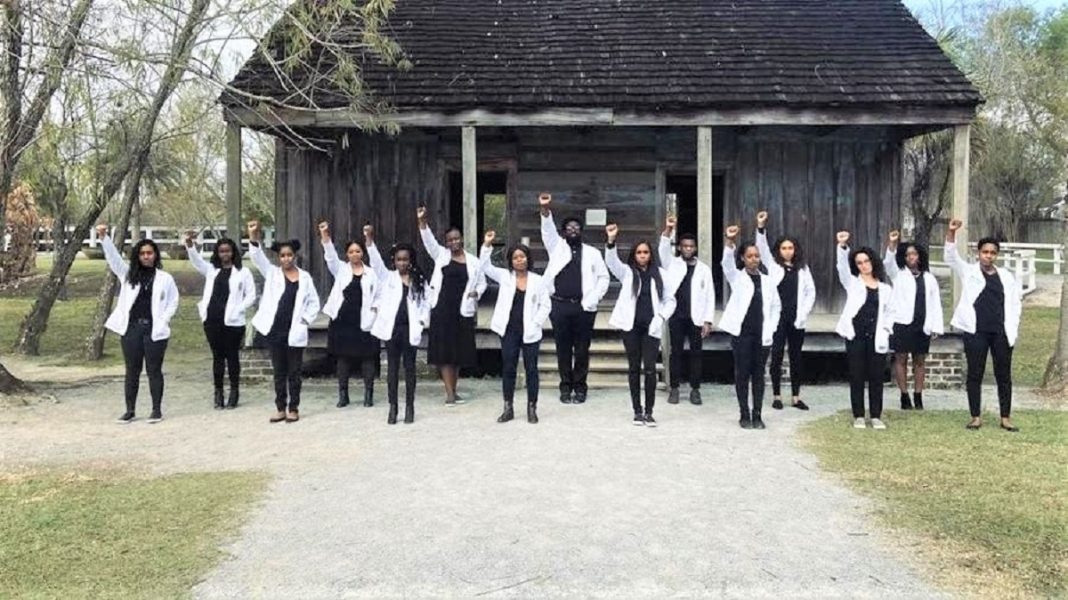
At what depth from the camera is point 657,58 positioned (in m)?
11.4

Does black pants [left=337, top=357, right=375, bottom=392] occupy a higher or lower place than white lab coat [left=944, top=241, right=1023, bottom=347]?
lower

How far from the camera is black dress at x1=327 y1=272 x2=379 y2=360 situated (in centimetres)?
935

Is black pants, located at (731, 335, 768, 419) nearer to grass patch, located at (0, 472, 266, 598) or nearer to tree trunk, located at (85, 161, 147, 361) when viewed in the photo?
grass patch, located at (0, 472, 266, 598)

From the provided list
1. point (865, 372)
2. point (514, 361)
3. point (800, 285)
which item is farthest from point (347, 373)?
point (865, 372)

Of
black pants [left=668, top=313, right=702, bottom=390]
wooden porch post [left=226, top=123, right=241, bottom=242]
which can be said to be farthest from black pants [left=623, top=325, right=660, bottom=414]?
wooden porch post [left=226, top=123, right=241, bottom=242]

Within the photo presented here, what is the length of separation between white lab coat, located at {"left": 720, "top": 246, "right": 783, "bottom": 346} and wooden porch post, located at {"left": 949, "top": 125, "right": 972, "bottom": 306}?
320cm

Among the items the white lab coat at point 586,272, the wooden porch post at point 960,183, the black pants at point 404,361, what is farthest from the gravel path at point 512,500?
the wooden porch post at point 960,183

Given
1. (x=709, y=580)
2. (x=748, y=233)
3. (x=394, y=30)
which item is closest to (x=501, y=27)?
(x=394, y=30)

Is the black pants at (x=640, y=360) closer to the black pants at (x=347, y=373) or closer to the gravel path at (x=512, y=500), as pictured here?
the gravel path at (x=512, y=500)

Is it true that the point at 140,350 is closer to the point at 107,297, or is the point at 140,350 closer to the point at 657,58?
the point at 107,297

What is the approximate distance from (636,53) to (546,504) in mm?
7470

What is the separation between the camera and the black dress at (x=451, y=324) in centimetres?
909

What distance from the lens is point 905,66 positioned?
11.0 metres

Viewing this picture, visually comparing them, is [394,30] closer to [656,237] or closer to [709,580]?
[656,237]
